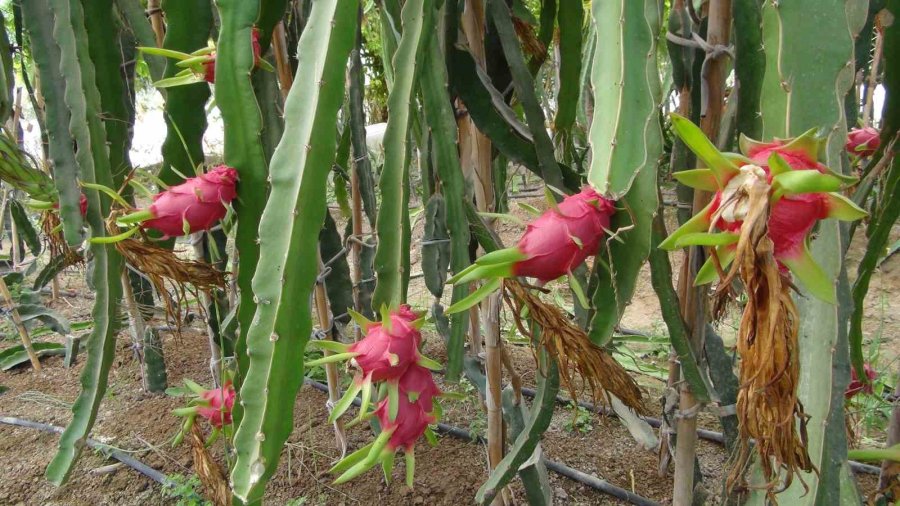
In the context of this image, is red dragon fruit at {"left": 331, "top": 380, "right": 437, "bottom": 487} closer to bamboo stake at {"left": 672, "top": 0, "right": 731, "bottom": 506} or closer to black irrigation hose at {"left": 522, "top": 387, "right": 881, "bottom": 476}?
bamboo stake at {"left": 672, "top": 0, "right": 731, "bottom": 506}

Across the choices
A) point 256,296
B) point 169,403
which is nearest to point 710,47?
point 256,296

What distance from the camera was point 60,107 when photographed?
842 mm

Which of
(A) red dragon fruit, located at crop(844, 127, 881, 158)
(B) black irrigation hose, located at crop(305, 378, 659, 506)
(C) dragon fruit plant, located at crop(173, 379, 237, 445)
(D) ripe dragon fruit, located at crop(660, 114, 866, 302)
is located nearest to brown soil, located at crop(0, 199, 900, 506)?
(B) black irrigation hose, located at crop(305, 378, 659, 506)

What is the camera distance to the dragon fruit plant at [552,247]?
1.39 feet

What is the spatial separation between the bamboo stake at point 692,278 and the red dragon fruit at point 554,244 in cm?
21

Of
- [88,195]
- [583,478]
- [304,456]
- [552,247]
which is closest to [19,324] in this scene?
[304,456]

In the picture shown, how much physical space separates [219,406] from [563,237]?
0.64 meters

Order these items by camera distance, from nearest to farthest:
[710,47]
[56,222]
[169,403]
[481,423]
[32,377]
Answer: [710,47], [56,222], [481,423], [169,403], [32,377]

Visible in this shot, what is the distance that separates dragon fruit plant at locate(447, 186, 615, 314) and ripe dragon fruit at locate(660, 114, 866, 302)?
0.31 feet

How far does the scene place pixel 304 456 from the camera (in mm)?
1223

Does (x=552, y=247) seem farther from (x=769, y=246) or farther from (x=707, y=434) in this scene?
(x=707, y=434)

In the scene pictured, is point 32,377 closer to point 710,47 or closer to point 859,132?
point 710,47

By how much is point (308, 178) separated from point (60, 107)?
571 mm

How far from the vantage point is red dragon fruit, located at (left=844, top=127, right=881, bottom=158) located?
2.37ft
